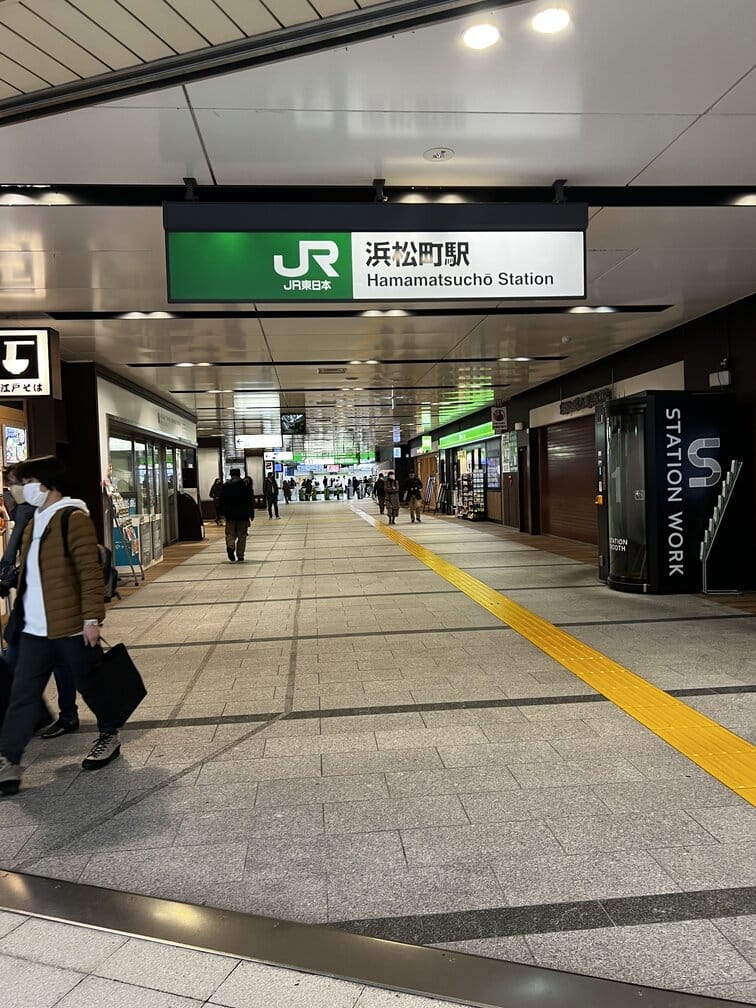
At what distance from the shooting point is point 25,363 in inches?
267

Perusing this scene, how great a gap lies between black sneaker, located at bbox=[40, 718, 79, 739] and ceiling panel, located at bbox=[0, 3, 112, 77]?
339cm

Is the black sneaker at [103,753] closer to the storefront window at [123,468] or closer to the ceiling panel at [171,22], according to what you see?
the ceiling panel at [171,22]

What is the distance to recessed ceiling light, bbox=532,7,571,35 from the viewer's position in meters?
2.83

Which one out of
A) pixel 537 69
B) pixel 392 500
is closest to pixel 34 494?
pixel 537 69

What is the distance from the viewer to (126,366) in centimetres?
1040

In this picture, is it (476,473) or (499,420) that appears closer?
(499,420)

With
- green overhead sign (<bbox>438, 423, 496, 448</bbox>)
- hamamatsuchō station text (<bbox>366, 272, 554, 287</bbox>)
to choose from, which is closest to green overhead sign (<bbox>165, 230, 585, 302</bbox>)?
hamamatsuchō station text (<bbox>366, 272, 554, 287</bbox>)

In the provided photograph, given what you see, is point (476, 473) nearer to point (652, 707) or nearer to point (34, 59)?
point (652, 707)

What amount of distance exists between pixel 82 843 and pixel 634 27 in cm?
406

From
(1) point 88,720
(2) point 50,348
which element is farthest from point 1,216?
(1) point 88,720

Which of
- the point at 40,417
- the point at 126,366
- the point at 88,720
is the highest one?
the point at 126,366

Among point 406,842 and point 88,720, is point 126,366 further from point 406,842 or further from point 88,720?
point 406,842

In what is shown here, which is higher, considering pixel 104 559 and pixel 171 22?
pixel 171 22

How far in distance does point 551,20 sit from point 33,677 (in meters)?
3.79
